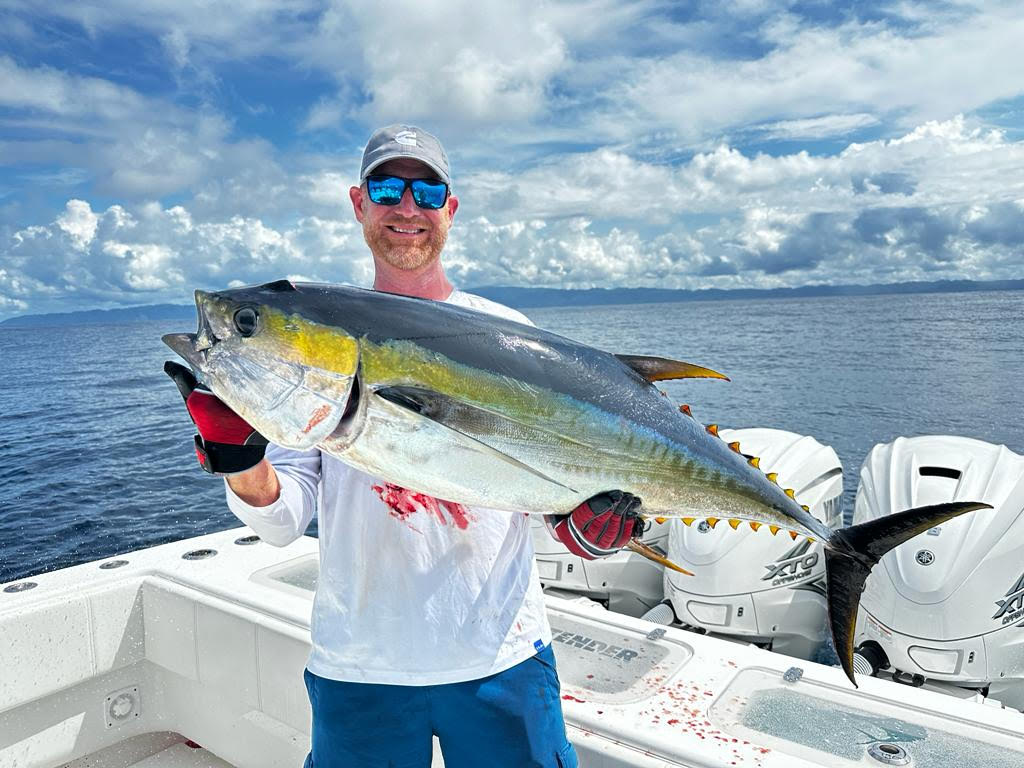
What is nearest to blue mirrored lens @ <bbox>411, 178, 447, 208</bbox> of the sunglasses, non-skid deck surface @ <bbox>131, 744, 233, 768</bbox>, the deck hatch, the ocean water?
the sunglasses

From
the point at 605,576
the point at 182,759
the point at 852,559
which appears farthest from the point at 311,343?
the point at 605,576

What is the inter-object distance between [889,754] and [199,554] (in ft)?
12.9

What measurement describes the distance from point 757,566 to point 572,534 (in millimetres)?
3514

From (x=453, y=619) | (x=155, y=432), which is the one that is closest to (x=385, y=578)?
(x=453, y=619)

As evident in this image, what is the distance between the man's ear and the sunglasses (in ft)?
0.46

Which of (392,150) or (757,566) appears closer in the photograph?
(392,150)

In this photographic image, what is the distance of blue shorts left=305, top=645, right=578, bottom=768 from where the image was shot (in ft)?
7.22

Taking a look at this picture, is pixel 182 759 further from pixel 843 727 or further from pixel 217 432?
pixel 843 727

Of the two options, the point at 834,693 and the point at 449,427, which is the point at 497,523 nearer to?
the point at 449,427

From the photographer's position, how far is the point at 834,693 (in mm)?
3031

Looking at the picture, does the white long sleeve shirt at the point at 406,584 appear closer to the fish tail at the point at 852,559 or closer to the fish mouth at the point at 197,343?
the fish mouth at the point at 197,343

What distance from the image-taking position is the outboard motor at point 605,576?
570 centimetres

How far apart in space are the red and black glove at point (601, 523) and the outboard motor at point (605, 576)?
3.66 metres

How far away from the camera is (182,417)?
79.5 ft
